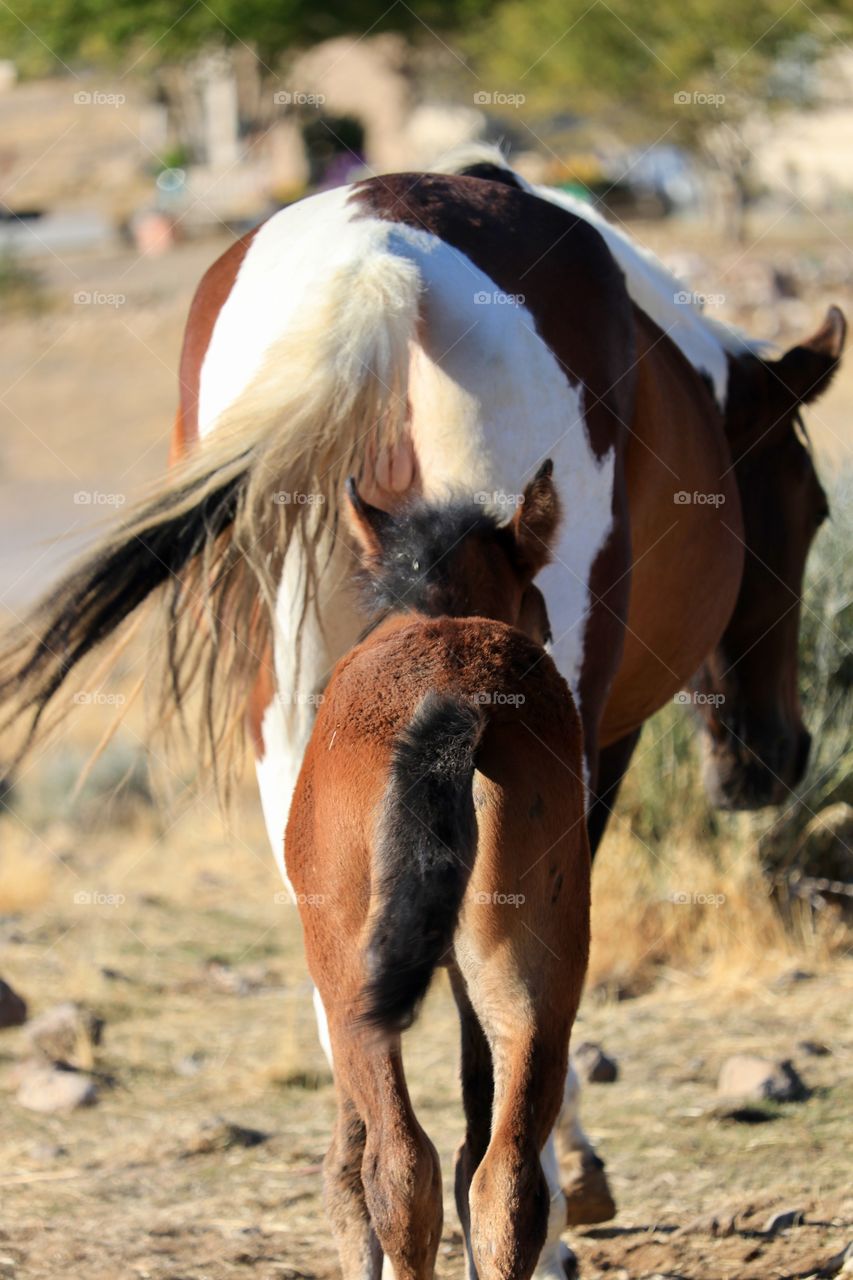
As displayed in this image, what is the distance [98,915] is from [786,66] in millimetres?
28007

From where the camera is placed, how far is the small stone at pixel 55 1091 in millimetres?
4270

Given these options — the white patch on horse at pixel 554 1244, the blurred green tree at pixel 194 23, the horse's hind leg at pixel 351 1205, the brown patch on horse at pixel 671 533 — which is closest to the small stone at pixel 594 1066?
the brown patch on horse at pixel 671 533

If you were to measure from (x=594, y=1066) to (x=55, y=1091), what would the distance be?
1.52 meters

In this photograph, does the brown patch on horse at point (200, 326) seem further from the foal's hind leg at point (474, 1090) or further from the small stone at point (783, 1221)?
the small stone at point (783, 1221)

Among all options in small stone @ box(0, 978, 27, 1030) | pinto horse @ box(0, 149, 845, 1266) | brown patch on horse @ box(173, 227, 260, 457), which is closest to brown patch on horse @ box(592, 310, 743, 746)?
pinto horse @ box(0, 149, 845, 1266)

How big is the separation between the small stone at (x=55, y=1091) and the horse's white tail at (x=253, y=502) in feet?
6.49

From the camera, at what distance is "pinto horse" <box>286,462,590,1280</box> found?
2.00 m

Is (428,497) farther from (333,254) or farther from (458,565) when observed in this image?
(333,254)

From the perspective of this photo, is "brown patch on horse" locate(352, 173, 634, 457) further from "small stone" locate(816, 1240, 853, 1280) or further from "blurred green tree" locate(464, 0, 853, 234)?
"blurred green tree" locate(464, 0, 853, 234)

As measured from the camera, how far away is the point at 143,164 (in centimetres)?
4753

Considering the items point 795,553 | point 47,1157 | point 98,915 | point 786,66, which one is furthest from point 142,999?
point 786,66

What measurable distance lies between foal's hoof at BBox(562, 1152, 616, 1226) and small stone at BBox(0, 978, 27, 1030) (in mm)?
2221

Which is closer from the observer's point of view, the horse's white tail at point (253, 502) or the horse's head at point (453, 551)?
the horse's head at point (453, 551)

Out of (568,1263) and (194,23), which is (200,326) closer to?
(568,1263)
